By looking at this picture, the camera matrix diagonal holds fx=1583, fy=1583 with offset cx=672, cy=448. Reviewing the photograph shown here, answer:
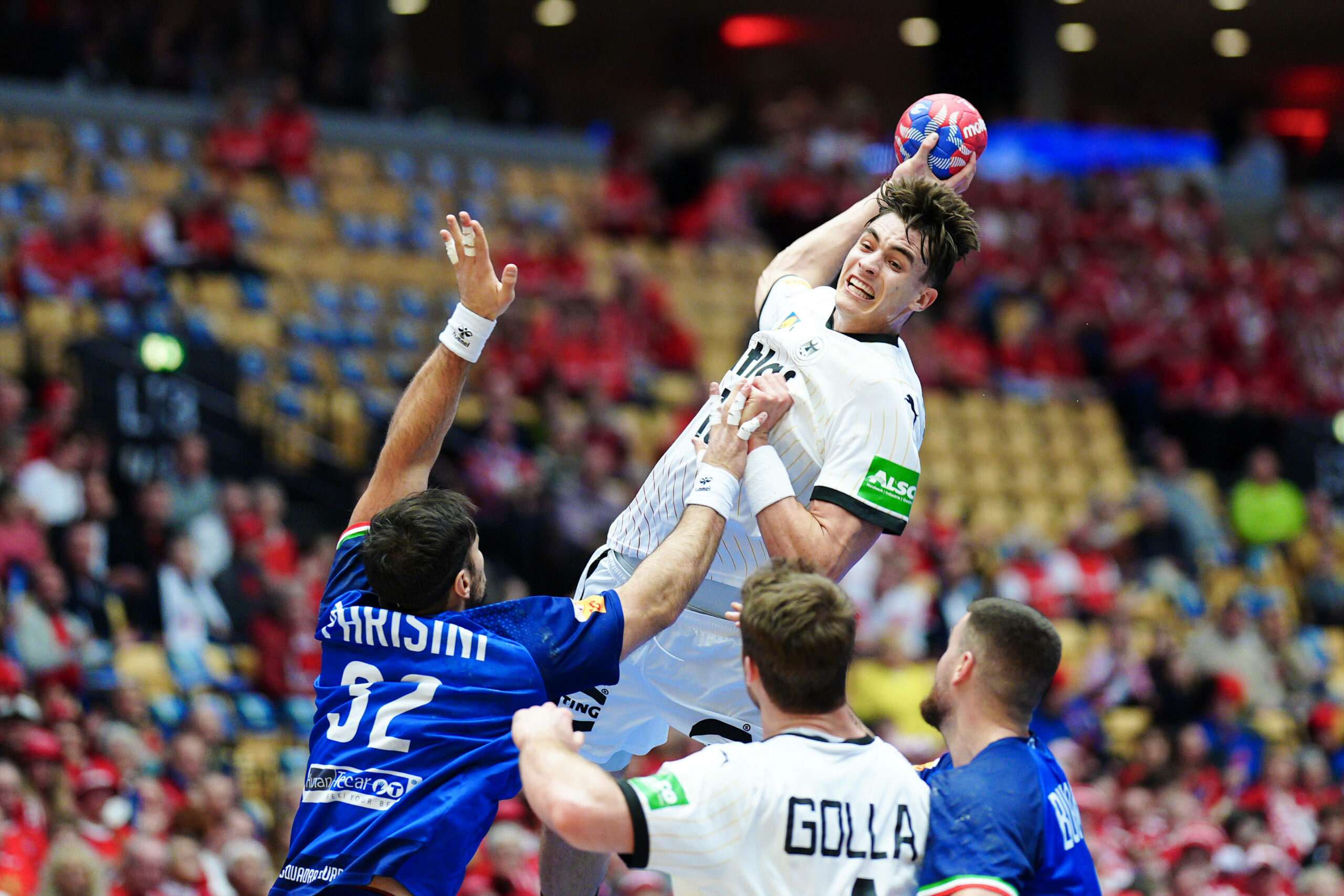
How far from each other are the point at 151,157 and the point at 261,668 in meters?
8.34

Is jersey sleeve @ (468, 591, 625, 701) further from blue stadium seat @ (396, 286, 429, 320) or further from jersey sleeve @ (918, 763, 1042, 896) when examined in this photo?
blue stadium seat @ (396, 286, 429, 320)

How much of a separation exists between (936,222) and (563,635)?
1.84 m

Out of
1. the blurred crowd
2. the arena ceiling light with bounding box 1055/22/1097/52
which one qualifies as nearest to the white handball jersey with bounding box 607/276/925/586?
the blurred crowd

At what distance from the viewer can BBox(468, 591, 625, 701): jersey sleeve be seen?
4539 mm

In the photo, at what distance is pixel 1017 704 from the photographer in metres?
4.32

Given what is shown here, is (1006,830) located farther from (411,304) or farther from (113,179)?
(113,179)

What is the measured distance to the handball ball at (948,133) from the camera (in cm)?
543

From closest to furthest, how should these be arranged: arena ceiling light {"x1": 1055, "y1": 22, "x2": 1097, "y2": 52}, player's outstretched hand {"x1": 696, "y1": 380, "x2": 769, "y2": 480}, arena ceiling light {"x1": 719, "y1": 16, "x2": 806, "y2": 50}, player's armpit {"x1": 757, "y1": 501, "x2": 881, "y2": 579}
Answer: player's armpit {"x1": 757, "y1": 501, "x2": 881, "y2": 579} → player's outstretched hand {"x1": 696, "y1": 380, "x2": 769, "y2": 480} → arena ceiling light {"x1": 1055, "y1": 22, "x2": 1097, "y2": 52} → arena ceiling light {"x1": 719, "y1": 16, "x2": 806, "y2": 50}

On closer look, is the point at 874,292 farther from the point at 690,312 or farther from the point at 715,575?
the point at 690,312

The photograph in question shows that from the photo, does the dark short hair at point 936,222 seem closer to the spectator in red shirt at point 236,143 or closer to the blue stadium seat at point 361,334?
the blue stadium seat at point 361,334

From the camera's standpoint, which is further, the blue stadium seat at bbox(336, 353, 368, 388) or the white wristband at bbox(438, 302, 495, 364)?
the blue stadium seat at bbox(336, 353, 368, 388)

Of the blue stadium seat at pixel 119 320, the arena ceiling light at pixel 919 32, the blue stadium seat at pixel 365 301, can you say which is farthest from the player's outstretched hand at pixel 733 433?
the arena ceiling light at pixel 919 32

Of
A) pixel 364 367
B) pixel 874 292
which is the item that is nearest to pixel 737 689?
pixel 874 292

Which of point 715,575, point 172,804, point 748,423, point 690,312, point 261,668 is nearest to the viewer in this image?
point 748,423
